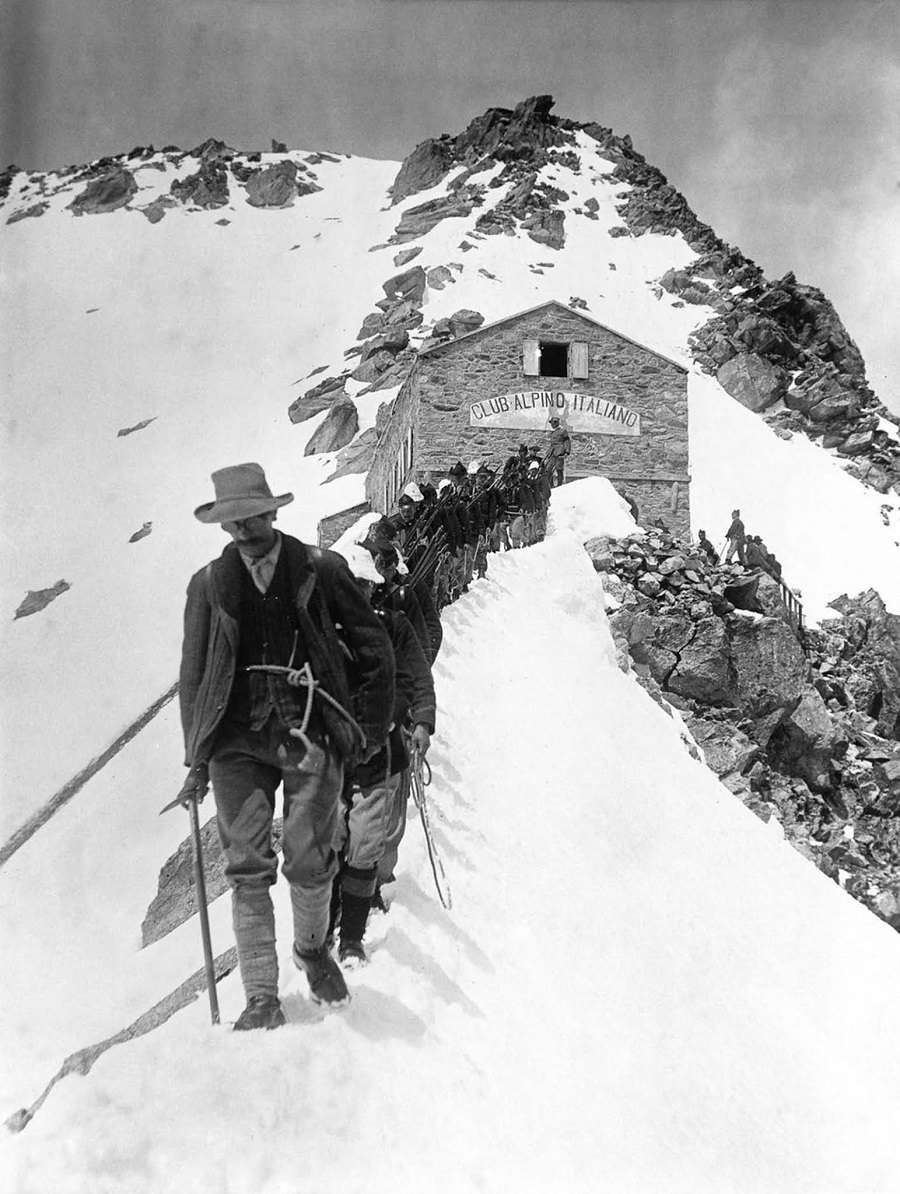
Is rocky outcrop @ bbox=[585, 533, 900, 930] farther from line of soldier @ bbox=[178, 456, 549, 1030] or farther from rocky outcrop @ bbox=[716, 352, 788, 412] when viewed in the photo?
rocky outcrop @ bbox=[716, 352, 788, 412]

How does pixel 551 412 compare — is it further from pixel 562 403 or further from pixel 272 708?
pixel 272 708

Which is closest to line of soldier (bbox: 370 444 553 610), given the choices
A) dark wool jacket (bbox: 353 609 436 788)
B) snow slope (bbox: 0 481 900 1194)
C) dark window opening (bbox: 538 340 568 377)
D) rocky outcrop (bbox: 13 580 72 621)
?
dark wool jacket (bbox: 353 609 436 788)

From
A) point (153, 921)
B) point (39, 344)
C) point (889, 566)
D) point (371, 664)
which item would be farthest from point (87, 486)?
point (371, 664)

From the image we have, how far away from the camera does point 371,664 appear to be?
376cm

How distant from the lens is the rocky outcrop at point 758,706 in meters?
13.8

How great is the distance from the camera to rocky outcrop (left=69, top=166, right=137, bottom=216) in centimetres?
6669

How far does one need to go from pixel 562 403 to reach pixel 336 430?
68.9 feet

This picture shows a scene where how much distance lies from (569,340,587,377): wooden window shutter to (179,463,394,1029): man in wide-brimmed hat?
18.0 meters

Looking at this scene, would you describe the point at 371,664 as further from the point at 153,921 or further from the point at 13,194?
the point at 13,194

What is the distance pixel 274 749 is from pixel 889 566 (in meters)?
31.1

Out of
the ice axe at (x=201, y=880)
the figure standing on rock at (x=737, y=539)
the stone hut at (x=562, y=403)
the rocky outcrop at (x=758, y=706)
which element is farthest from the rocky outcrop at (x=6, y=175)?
the figure standing on rock at (x=737, y=539)

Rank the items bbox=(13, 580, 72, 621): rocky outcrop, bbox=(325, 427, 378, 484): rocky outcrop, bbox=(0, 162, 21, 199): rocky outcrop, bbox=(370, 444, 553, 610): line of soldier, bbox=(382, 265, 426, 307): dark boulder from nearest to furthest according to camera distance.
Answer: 1. bbox=(370, 444, 553, 610): line of soldier
2. bbox=(0, 162, 21, 199): rocky outcrop
3. bbox=(13, 580, 72, 621): rocky outcrop
4. bbox=(325, 427, 378, 484): rocky outcrop
5. bbox=(382, 265, 426, 307): dark boulder

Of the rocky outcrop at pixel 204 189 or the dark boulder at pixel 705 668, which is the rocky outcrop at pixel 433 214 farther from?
the dark boulder at pixel 705 668

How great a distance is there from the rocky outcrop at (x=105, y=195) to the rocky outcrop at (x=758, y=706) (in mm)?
60634
